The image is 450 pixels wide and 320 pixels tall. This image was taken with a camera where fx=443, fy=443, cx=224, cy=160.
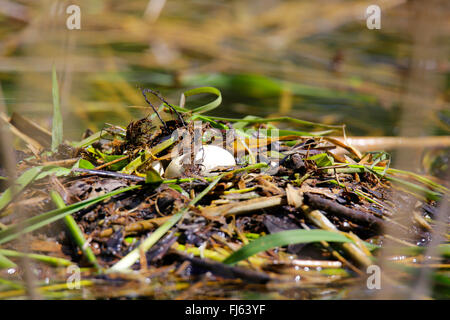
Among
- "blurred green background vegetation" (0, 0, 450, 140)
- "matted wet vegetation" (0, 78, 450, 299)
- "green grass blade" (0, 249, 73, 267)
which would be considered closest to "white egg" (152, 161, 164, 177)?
"matted wet vegetation" (0, 78, 450, 299)

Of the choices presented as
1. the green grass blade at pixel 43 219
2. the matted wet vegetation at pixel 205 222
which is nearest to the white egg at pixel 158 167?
the matted wet vegetation at pixel 205 222

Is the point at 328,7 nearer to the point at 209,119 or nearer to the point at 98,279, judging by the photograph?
the point at 209,119

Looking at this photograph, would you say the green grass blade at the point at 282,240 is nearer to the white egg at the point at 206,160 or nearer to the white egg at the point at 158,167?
the white egg at the point at 206,160

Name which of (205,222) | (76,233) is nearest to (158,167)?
Answer: (205,222)

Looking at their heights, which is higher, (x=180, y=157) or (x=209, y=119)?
(x=209, y=119)

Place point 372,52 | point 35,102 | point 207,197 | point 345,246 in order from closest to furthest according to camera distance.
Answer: point 345,246 → point 207,197 → point 35,102 → point 372,52
